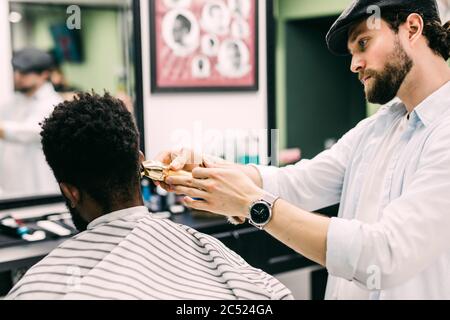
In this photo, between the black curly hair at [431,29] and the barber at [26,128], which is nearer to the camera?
the black curly hair at [431,29]

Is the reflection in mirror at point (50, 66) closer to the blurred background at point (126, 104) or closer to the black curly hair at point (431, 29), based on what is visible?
the blurred background at point (126, 104)

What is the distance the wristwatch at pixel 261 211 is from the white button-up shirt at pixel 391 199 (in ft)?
0.50

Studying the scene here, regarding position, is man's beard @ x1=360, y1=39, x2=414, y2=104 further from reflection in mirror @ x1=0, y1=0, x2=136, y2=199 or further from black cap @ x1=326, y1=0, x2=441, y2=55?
reflection in mirror @ x1=0, y1=0, x2=136, y2=199

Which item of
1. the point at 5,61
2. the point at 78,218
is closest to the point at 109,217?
the point at 78,218

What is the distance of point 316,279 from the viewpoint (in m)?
3.23

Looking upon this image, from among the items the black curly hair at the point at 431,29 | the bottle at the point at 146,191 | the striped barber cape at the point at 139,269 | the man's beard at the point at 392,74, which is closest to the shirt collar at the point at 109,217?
the striped barber cape at the point at 139,269

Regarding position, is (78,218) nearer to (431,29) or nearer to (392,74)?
(392,74)

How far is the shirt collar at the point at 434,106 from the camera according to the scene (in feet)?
4.60

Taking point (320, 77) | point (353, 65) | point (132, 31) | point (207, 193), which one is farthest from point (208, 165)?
point (320, 77)

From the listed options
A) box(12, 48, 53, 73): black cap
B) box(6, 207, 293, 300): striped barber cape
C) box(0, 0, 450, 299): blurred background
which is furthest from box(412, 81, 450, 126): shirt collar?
box(12, 48, 53, 73): black cap

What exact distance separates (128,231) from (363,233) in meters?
0.57

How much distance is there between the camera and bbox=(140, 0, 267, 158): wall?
276cm

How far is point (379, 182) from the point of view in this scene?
1534mm

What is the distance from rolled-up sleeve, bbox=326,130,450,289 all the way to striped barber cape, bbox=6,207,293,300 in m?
0.19
